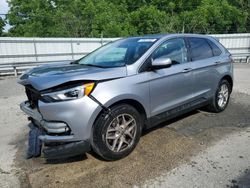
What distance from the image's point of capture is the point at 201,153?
385cm

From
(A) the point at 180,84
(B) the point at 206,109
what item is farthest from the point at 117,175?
(B) the point at 206,109

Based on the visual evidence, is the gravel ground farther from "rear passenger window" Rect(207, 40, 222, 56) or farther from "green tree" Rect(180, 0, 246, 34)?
"green tree" Rect(180, 0, 246, 34)

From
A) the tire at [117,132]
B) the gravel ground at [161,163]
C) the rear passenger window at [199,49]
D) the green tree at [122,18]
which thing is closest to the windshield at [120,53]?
the tire at [117,132]

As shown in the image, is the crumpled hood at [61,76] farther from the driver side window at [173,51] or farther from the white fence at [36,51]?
the white fence at [36,51]

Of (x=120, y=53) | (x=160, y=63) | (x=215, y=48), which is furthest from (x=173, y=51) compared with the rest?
(x=215, y=48)

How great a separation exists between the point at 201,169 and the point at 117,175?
1.12 m

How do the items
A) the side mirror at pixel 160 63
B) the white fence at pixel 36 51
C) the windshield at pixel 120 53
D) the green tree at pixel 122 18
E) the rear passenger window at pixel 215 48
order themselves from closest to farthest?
1. the side mirror at pixel 160 63
2. the windshield at pixel 120 53
3. the rear passenger window at pixel 215 48
4. the white fence at pixel 36 51
5. the green tree at pixel 122 18

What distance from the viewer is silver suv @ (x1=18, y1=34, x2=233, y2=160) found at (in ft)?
10.5

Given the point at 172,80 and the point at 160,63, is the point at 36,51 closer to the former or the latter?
the point at 172,80

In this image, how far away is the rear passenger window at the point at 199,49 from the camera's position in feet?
15.9

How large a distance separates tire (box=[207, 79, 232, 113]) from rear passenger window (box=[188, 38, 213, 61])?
0.78 meters

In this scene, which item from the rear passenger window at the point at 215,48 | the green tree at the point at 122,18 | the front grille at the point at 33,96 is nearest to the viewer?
the front grille at the point at 33,96

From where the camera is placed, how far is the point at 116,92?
3434mm

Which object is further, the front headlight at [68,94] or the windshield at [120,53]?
the windshield at [120,53]
